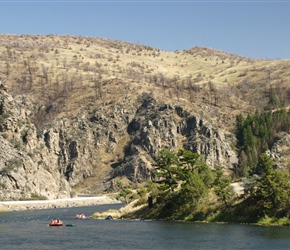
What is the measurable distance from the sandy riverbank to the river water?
5866cm

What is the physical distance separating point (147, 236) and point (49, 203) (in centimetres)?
9852

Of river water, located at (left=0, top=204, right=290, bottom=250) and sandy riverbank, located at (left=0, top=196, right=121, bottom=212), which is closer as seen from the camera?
river water, located at (left=0, top=204, right=290, bottom=250)

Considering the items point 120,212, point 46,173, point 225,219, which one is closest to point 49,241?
point 225,219

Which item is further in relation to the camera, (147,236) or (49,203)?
(49,203)

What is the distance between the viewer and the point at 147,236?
7675 centimetres

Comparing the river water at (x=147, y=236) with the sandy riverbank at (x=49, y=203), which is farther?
the sandy riverbank at (x=49, y=203)

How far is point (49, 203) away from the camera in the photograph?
170500mm

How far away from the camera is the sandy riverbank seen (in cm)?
15250

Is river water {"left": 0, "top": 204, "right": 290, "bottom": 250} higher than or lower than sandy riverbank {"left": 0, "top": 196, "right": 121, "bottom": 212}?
lower

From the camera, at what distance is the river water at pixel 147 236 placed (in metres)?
67.6

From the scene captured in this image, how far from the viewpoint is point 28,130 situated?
196375 mm

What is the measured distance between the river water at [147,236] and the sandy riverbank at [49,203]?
192ft

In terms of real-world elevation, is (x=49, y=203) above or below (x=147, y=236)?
above

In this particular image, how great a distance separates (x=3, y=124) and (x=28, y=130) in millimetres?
11496
